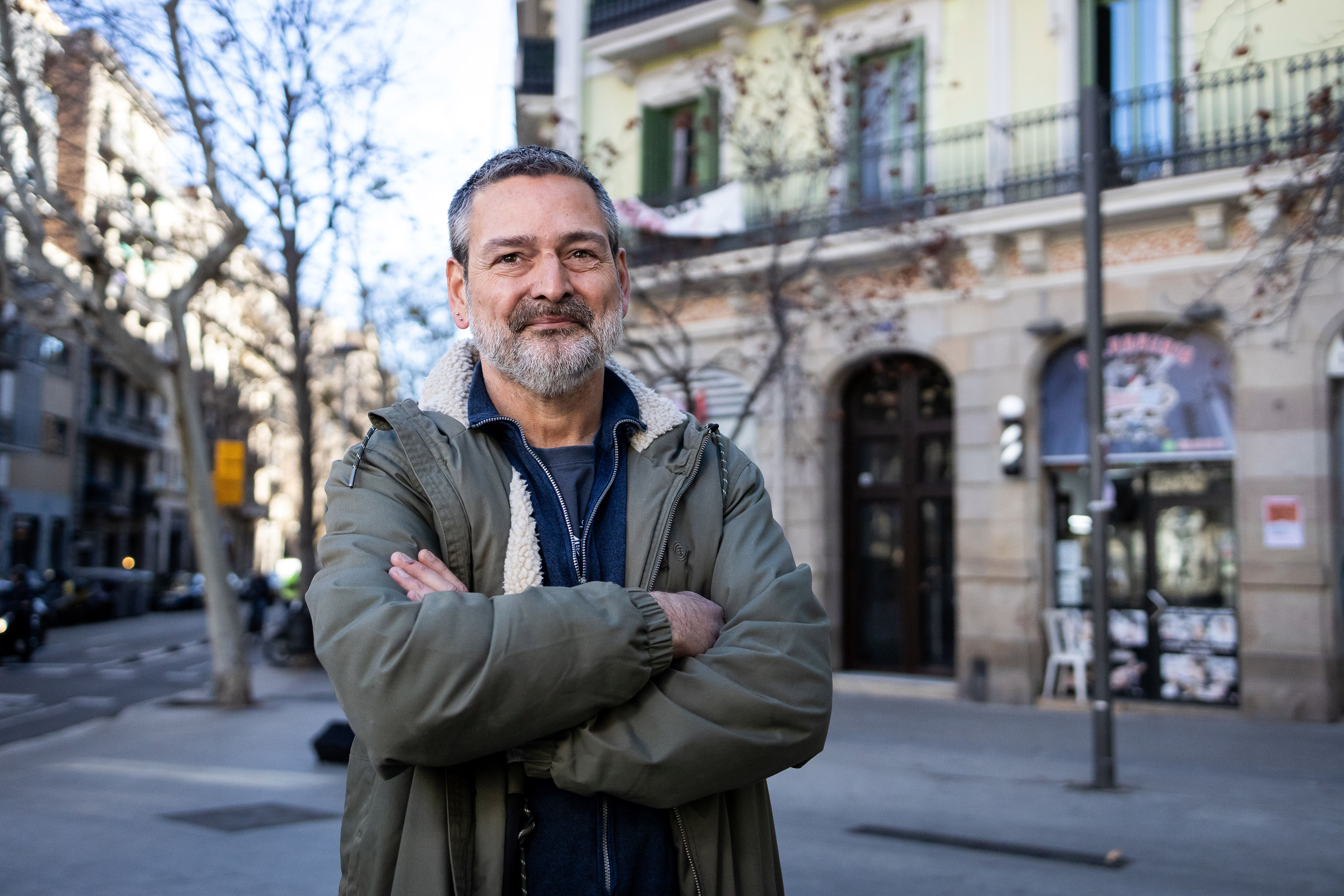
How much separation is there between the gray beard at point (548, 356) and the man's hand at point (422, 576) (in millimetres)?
385

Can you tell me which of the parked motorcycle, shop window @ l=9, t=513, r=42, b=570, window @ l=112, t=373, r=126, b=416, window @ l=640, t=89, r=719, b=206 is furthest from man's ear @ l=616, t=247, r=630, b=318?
window @ l=112, t=373, r=126, b=416

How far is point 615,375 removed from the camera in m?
2.34

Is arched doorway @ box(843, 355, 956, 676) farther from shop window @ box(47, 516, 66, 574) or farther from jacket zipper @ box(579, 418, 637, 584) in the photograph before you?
shop window @ box(47, 516, 66, 574)

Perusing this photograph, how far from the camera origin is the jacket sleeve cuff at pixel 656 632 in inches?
72.8

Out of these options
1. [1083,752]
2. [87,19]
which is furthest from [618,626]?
[87,19]

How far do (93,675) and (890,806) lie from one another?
14343 mm

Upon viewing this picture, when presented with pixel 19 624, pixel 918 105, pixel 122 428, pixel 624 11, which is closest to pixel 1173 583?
pixel 918 105

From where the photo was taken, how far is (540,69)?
19125 mm

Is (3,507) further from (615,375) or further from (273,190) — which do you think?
(615,375)

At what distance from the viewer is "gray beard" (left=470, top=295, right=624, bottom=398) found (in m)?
2.13

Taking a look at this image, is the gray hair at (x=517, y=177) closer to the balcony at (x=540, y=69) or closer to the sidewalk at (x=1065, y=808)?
the sidewalk at (x=1065, y=808)

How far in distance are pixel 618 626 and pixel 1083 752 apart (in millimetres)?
9489

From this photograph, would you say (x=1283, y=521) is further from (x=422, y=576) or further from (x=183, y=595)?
(x=183, y=595)

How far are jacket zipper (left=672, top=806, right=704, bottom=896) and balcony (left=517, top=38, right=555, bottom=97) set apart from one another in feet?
60.3
